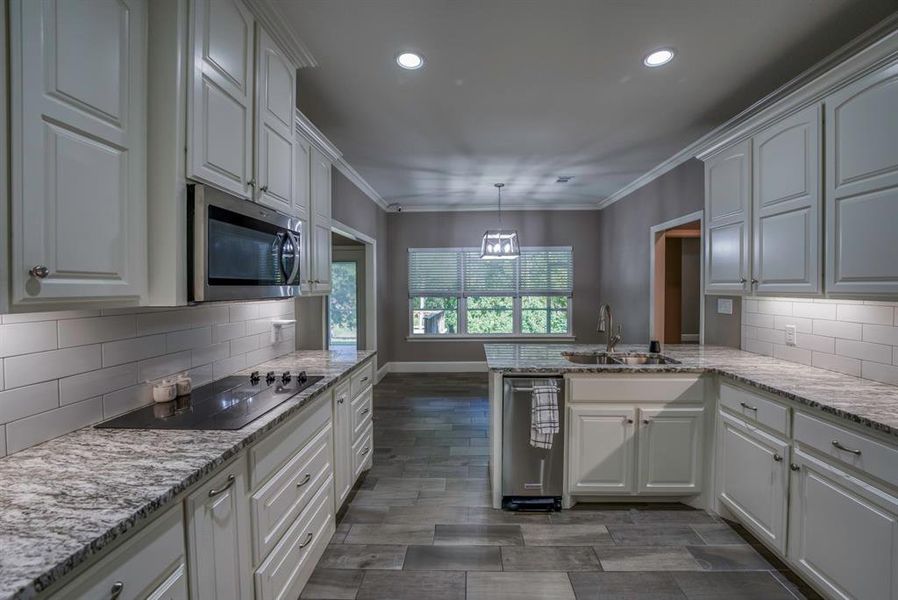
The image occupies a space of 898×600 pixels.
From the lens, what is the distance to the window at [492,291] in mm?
6438

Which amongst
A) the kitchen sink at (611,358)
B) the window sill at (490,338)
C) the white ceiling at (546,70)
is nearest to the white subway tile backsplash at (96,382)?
the white ceiling at (546,70)

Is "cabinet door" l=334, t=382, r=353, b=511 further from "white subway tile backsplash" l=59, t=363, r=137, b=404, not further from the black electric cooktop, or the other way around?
"white subway tile backsplash" l=59, t=363, r=137, b=404

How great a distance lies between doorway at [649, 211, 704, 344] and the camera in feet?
14.8

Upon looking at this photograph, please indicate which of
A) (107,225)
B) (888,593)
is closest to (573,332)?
(888,593)

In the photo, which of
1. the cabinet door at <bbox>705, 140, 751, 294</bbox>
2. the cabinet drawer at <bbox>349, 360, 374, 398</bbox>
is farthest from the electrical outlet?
the cabinet drawer at <bbox>349, 360, 374, 398</bbox>

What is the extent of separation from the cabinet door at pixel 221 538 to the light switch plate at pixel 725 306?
11.7 feet

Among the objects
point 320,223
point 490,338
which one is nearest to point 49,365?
point 320,223

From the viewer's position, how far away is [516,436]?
2.55m

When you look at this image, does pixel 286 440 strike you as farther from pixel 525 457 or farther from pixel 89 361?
pixel 525 457

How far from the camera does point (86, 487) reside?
1.02 metres

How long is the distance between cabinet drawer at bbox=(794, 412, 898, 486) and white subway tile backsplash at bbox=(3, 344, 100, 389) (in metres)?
2.86

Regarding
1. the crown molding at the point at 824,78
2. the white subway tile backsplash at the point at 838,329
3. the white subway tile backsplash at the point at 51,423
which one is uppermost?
the crown molding at the point at 824,78

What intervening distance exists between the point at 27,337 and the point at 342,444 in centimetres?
151

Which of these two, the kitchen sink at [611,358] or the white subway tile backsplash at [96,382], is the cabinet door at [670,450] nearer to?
the kitchen sink at [611,358]
